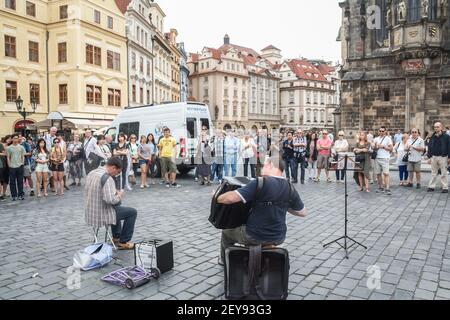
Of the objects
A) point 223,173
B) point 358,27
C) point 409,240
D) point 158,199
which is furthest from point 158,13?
point 409,240

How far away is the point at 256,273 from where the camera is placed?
425 centimetres

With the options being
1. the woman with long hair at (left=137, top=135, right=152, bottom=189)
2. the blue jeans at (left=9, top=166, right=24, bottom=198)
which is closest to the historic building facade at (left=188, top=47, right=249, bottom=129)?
the woman with long hair at (left=137, top=135, right=152, bottom=189)

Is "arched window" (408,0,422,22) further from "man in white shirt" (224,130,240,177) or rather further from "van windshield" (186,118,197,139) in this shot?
"van windshield" (186,118,197,139)

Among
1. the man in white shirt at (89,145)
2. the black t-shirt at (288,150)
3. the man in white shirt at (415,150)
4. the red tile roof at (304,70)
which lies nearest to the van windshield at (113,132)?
the man in white shirt at (89,145)

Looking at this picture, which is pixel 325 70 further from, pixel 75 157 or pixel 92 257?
pixel 92 257

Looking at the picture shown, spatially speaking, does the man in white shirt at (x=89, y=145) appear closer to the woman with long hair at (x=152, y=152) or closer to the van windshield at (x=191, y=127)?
the woman with long hair at (x=152, y=152)

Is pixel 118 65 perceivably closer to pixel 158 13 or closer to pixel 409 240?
pixel 158 13

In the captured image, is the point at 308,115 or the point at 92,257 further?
the point at 308,115

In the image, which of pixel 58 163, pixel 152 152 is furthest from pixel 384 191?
pixel 58 163

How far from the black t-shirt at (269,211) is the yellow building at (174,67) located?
5437 centimetres

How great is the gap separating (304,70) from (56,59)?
6818 cm

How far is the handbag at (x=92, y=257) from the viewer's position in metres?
5.46

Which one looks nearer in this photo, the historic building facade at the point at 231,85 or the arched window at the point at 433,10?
the arched window at the point at 433,10
